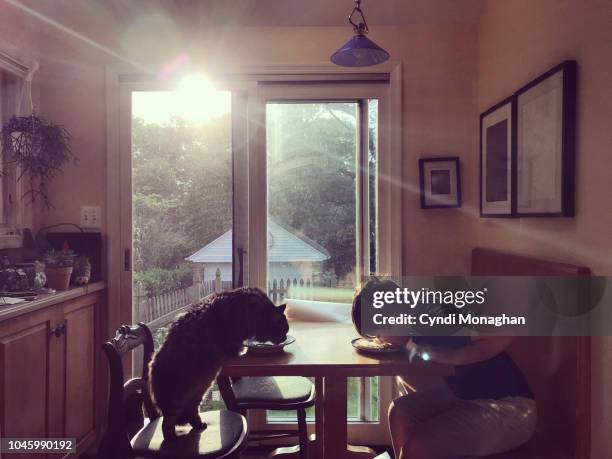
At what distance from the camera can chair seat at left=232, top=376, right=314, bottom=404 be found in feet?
7.14

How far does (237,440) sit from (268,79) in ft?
6.80

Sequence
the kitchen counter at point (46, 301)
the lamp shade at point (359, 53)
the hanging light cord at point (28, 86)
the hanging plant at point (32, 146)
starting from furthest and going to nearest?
the hanging light cord at point (28, 86), the hanging plant at point (32, 146), the lamp shade at point (359, 53), the kitchen counter at point (46, 301)

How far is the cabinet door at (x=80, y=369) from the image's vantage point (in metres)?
2.35

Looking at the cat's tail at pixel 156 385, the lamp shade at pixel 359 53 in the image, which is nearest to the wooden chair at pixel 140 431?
the cat's tail at pixel 156 385

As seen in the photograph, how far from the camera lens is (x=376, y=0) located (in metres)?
2.70

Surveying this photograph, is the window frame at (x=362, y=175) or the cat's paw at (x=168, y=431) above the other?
the window frame at (x=362, y=175)

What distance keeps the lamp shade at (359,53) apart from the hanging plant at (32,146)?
1.67m

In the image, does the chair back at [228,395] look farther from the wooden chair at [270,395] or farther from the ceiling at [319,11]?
the ceiling at [319,11]

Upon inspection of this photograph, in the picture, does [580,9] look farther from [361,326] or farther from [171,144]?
[171,144]

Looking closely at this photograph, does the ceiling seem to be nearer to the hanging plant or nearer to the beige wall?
the beige wall

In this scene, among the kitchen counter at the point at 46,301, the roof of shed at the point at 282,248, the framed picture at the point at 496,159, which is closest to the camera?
the kitchen counter at the point at 46,301

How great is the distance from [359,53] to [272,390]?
1680mm

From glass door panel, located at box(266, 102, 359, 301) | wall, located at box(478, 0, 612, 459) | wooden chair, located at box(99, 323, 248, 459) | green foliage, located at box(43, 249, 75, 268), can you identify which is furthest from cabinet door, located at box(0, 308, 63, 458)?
wall, located at box(478, 0, 612, 459)

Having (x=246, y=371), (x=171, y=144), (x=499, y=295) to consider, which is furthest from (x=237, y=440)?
(x=171, y=144)
